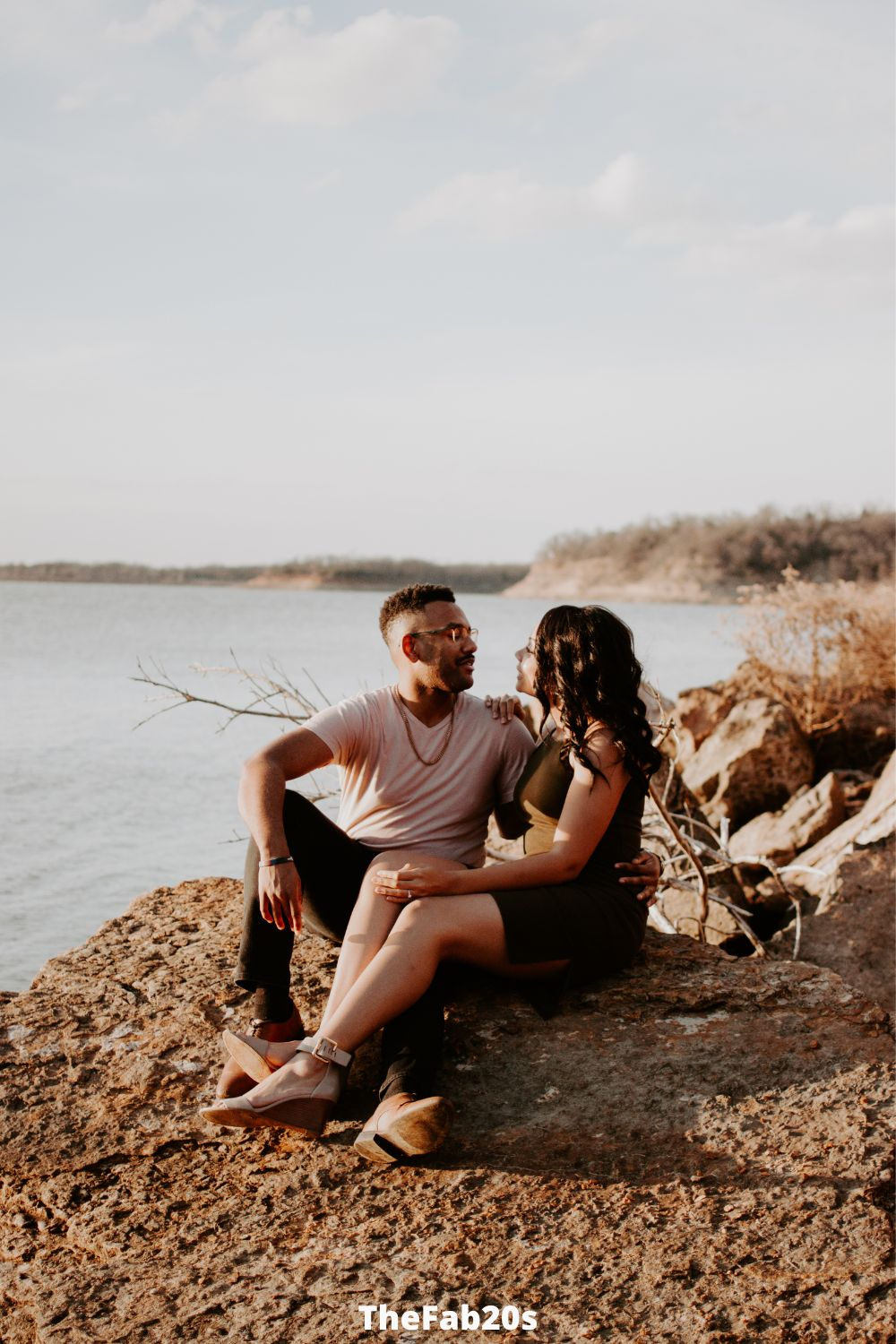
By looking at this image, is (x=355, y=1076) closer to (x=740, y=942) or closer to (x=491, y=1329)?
(x=491, y=1329)

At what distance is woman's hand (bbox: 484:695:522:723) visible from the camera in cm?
439

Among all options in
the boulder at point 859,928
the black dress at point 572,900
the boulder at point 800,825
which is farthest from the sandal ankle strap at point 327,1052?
the boulder at point 800,825

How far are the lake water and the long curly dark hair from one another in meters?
2.46

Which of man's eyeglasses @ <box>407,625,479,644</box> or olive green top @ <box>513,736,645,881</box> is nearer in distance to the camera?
olive green top @ <box>513,736,645,881</box>

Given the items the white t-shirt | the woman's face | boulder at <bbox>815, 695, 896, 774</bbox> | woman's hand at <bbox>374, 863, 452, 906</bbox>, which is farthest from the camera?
boulder at <bbox>815, 695, 896, 774</bbox>

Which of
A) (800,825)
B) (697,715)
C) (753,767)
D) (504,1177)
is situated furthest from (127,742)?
(504,1177)

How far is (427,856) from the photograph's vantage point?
3.83 m

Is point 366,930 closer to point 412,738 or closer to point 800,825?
point 412,738

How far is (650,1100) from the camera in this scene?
11.5ft

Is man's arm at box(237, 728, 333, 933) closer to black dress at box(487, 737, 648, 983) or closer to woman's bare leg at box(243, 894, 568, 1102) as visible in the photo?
woman's bare leg at box(243, 894, 568, 1102)

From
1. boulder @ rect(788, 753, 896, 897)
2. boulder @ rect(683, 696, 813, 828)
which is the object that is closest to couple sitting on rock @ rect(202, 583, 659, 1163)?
boulder @ rect(788, 753, 896, 897)

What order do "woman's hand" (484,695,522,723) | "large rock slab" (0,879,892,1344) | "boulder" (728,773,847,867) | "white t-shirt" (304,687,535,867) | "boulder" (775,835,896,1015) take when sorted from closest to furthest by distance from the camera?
1. "large rock slab" (0,879,892,1344)
2. "white t-shirt" (304,687,535,867)
3. "woman's hand" (484,695,522,723)
4. "boulder" (775,835,896,1015)
5. "boulder" (728,773,847,867)

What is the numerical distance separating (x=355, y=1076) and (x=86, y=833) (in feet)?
25.1

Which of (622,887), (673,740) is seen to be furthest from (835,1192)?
(673,740)
